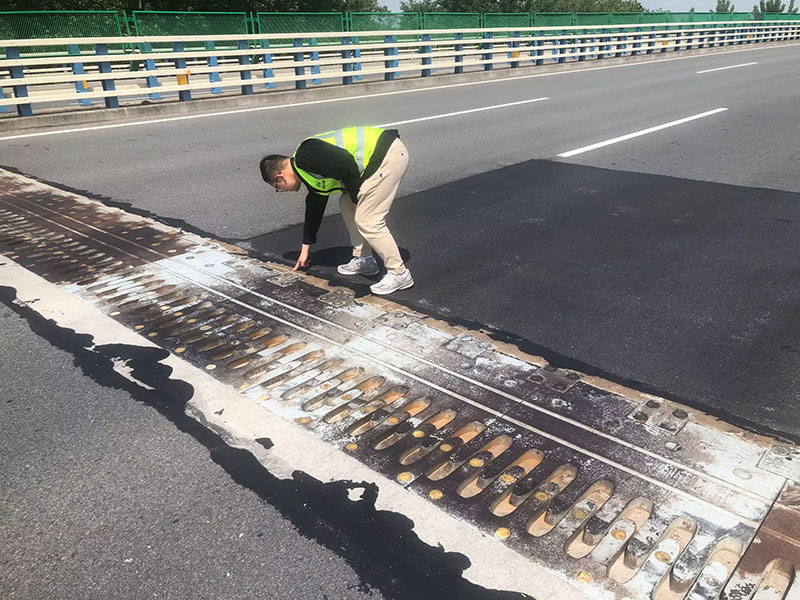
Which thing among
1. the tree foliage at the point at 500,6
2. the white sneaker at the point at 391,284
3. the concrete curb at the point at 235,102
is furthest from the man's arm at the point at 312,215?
the tree foliage at the point at 500,6

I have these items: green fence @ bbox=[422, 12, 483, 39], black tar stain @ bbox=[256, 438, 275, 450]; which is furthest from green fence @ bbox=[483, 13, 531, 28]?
black tar stain @ bbox=[256, 438, 275, 450]

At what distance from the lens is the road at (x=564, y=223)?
3.24 metres

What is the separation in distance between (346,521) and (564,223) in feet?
12.9

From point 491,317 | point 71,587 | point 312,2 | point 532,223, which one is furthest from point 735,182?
point 312,2

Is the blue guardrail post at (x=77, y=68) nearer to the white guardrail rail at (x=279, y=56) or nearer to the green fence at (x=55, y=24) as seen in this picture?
the white guardrail rail at (x=279, y=56)

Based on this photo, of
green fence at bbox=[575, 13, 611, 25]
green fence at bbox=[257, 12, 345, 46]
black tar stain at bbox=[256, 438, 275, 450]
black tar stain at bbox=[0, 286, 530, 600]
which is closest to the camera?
black tar stain at bbox=[0, 286, 530, 600]

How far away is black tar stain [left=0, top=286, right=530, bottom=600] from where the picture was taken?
197 centimetres

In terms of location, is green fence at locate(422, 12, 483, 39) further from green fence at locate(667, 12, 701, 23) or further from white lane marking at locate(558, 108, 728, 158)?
green fence at locate(667, 12, 701, 23)

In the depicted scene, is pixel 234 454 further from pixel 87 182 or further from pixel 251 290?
pixel 87 182

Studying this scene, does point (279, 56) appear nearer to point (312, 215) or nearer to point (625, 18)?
point (312, 215)

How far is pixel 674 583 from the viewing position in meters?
1.95

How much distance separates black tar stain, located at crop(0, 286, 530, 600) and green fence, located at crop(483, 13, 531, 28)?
22.3 m

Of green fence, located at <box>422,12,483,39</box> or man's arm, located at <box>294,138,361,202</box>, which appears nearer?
man's arm, located at <box>294,138,361,202</box>

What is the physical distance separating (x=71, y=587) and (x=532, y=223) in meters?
4.43
